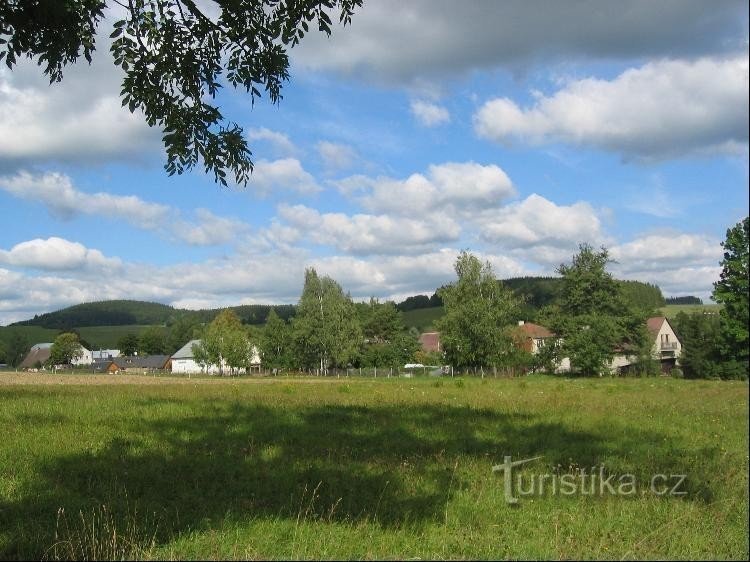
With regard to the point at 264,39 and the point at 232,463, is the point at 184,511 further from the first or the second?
the point at 264,39

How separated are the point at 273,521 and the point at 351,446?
156 inches

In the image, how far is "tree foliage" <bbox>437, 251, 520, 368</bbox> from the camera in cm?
6881

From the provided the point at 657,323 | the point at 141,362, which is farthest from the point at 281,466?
the point at 141,362

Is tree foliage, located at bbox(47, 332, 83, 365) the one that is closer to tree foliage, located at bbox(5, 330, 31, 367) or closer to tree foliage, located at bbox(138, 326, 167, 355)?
tree foliage, located at bbox(5, 330, 31, 367)

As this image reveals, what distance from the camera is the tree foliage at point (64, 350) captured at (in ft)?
494

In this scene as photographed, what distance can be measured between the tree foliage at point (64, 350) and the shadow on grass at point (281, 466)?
155639 millimetres

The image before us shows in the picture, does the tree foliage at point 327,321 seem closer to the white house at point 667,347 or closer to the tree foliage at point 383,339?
the tree foliage at point 383,339

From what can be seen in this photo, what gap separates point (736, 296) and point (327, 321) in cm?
8560

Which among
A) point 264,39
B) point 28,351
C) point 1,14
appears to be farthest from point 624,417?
point 28,351

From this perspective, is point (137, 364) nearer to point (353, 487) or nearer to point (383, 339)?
point (383, 339)

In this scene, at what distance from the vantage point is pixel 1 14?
628 centimetres

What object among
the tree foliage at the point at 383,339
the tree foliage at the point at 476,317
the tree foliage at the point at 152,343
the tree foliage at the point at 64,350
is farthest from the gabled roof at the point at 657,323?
the tree foliage at the point at 152,343

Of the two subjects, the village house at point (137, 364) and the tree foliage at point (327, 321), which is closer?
the tree foliage at point (327, 321)

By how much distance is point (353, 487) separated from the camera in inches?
306
